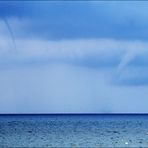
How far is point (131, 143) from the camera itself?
25.1 metres

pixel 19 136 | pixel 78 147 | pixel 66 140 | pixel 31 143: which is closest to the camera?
pixel 78 147

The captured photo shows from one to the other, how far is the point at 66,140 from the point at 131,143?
→ 374 cm

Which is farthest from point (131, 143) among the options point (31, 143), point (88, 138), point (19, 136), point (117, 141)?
point (19, 136)

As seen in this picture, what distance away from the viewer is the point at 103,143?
2503cm

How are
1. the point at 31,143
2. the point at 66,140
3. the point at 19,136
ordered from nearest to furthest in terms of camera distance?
the point at 31,143, the point at 66,140, the point at 19,136

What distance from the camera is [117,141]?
25922mm

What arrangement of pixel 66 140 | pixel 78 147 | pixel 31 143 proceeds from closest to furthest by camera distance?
1. pixel 78 147
2. pixel 31 143
3. pixel 66 140

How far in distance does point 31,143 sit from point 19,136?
4.10 meters

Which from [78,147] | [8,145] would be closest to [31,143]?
[8,145]

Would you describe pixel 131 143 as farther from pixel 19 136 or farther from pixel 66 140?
pixel 19 136

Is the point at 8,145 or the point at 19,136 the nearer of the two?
the point at 8,145

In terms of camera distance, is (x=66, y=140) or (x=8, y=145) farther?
(x=66, y=140)

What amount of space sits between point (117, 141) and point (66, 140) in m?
2.84

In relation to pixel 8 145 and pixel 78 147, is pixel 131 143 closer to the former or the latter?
pixel 78 147
